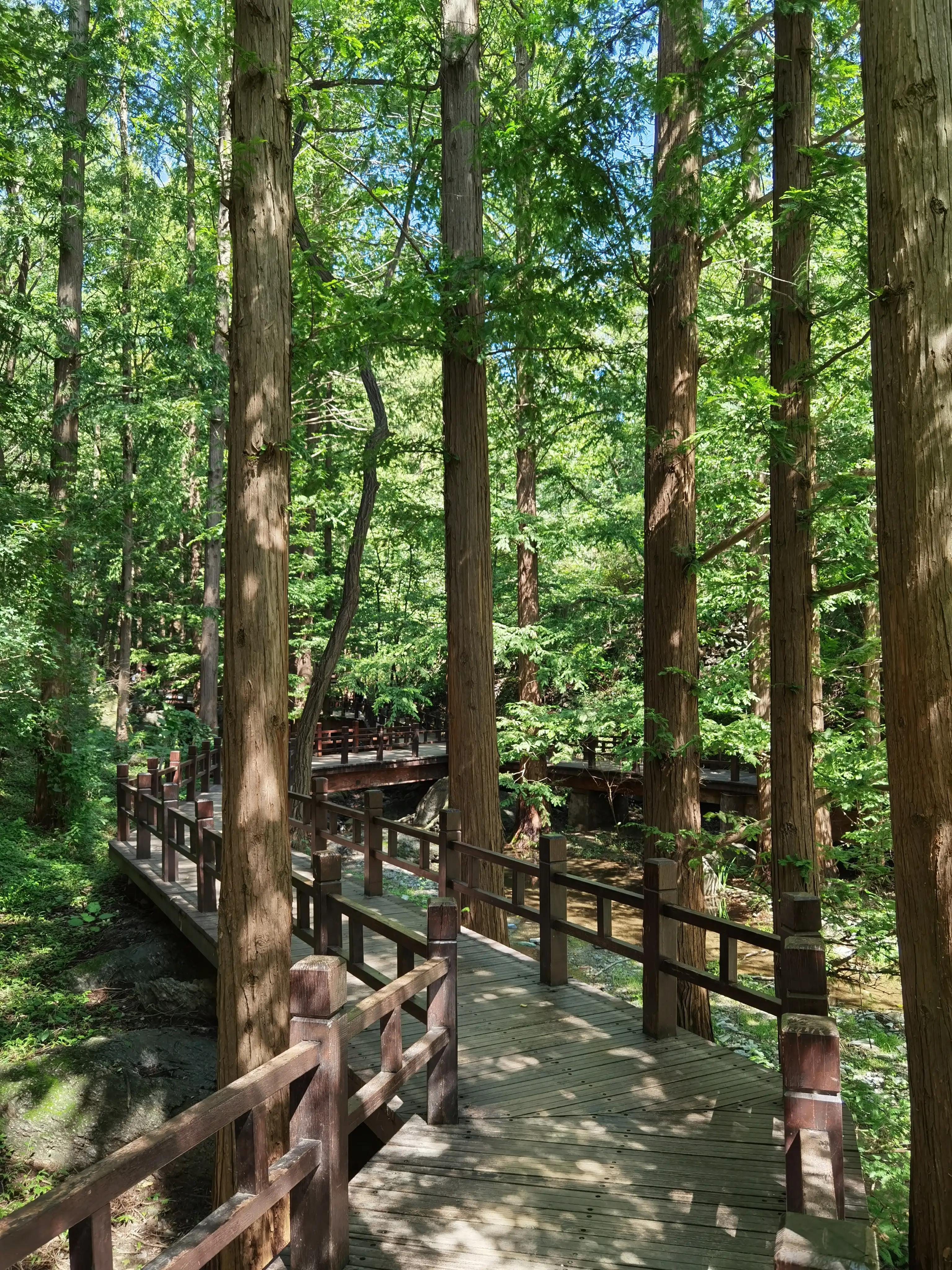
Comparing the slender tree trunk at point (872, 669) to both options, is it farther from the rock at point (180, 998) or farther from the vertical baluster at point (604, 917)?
the rock at point (180, 998)

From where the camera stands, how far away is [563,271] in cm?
995

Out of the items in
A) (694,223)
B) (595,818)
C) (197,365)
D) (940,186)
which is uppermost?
(197,365)

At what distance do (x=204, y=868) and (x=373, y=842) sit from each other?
6.10 ft

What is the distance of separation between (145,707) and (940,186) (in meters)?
28.7

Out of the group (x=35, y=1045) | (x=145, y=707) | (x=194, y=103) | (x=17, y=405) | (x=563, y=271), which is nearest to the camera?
(x=35, y=1045)

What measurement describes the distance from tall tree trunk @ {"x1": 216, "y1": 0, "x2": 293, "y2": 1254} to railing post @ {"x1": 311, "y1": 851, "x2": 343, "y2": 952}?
1.60 m

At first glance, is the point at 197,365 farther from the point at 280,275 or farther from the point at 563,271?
the point at 280,275

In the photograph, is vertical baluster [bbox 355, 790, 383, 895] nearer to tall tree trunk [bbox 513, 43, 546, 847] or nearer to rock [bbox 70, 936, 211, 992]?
rock [bbox 70, 936, 211, 992]

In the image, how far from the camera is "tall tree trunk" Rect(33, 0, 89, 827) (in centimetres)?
1360

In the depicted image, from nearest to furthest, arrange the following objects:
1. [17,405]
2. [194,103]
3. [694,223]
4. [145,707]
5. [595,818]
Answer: [694,223] → [17,405] → [194,103] → [595,818] → [145,707]

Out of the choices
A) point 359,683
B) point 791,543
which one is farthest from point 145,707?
point 791,543

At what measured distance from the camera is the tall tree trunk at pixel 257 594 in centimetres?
507

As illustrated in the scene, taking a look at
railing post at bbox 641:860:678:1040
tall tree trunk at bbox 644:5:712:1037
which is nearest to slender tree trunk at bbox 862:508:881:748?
tall tree trunk at bbox 644:5:712:1037

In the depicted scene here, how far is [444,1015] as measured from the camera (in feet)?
15.5
